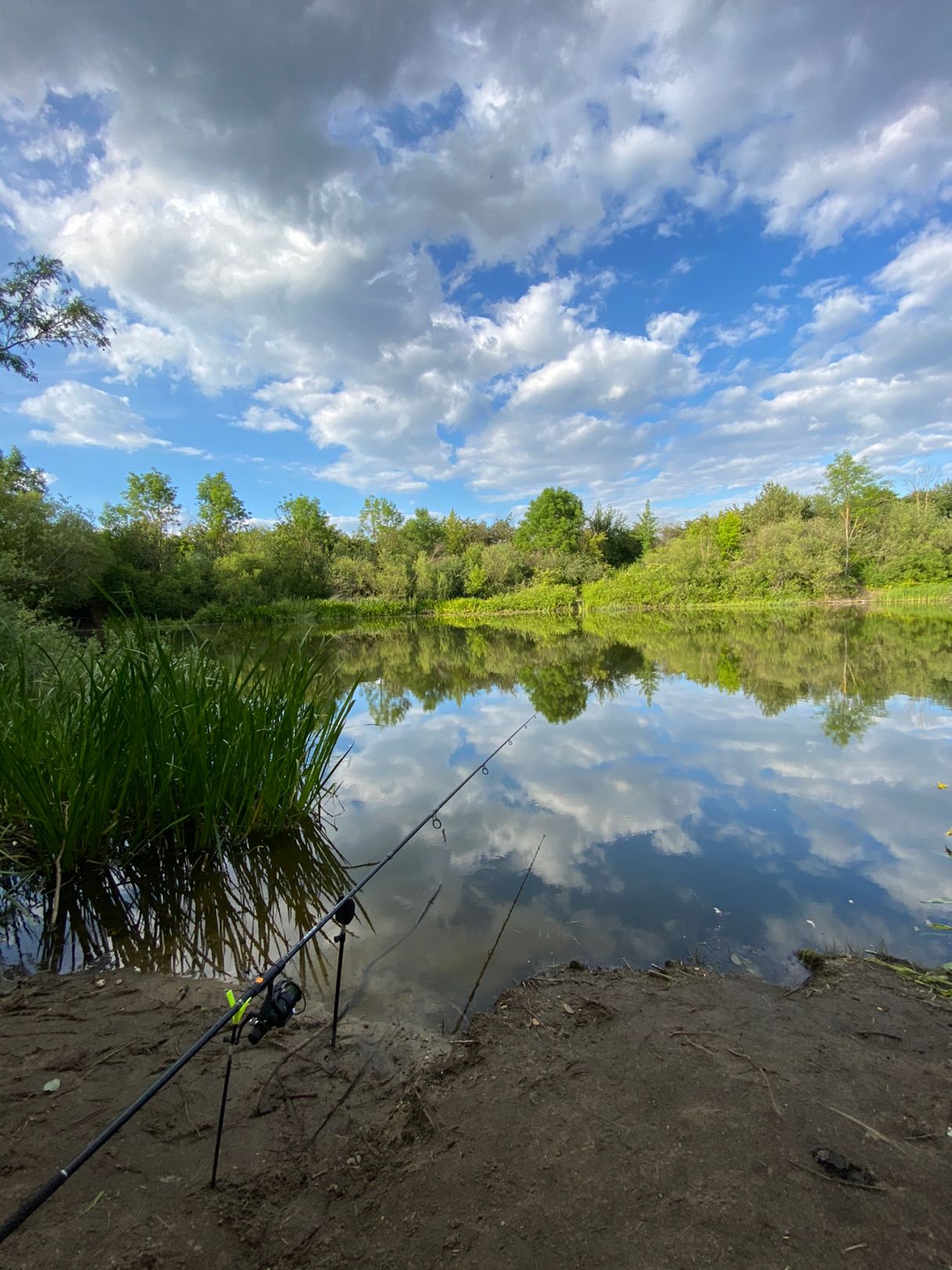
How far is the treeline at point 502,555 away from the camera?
27.0 metres

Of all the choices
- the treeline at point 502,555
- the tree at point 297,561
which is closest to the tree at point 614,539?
the treeline at point 502,555

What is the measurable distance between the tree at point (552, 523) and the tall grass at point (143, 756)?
3648 centimetres

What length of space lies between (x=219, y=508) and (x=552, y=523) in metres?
24.8

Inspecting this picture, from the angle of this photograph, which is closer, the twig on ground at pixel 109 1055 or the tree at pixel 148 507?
the twig on ground at pixel 109 1055

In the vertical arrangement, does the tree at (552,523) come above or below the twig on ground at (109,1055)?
above

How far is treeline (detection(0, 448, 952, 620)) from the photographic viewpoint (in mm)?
27033

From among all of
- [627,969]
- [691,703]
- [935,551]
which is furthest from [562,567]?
[627,969]

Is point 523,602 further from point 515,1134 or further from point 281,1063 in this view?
point 515,1134

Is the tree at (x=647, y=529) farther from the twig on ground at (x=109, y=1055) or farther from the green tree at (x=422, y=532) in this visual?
the twig on ground at (x=109, y=1055)

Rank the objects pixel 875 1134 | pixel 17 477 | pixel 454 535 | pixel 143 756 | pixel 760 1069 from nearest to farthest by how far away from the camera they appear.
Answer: pixel 875 1134 < pixel 760 1069 < pixel 143 756 < pixel 17 477 < pixel 454 535

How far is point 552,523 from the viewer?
134 ft

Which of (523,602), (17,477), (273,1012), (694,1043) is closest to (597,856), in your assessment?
(694,1043)

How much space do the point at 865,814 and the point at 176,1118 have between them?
458 centimetres

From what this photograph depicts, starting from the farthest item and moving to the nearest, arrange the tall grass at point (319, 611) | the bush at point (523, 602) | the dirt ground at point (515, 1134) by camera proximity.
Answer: the bush at point (523, 602), the tall grass at point (319, 611), the dirt ground at point (515, 1134)
